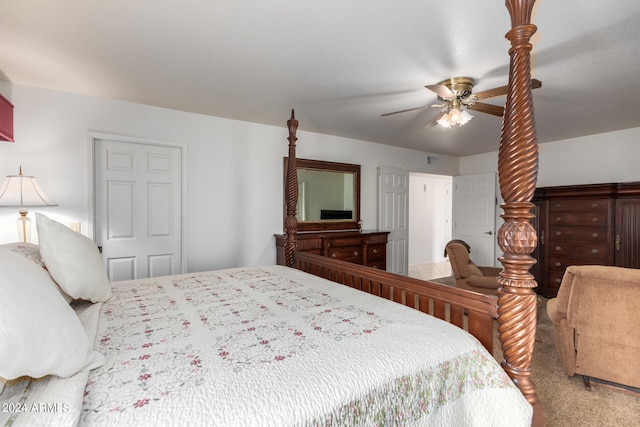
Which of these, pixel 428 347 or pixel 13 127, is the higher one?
pixel 13 127

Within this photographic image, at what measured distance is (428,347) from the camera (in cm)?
110

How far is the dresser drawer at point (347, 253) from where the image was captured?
3.87 metres

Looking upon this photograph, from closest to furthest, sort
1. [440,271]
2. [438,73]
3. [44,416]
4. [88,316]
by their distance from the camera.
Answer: [44,416]
[88,316]
[438,73]
[440,271]

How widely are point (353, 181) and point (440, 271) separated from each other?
3064 mm

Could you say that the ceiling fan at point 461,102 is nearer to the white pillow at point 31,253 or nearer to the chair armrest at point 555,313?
the chair armrest at point 555,313

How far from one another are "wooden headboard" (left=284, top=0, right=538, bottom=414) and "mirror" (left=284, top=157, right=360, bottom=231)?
120 inches

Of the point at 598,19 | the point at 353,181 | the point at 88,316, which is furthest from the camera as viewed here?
the point at 353,181

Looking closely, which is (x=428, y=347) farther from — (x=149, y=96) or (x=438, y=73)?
(x=149, y=96)

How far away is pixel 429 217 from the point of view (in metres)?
7.12

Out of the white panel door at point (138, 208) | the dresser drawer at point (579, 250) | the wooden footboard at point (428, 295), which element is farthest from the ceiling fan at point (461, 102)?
the white panel door at point (138, 208)

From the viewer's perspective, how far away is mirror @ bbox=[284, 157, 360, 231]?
161 inches

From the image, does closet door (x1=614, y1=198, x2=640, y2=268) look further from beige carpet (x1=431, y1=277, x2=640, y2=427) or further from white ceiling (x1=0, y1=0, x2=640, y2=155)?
beige carpet (x1=431, y1=277, x2=640, y2=427)

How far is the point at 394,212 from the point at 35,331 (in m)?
4.72

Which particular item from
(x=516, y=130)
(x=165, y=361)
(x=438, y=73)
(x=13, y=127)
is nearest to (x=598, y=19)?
(x=438, y=73)
